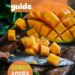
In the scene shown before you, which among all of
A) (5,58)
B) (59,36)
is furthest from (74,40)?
(5,58)

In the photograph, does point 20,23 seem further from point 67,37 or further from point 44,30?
point 67,37

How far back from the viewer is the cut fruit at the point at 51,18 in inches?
81.0

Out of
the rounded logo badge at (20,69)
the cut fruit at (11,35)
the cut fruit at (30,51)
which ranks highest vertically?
the cut fruit at (11,35)

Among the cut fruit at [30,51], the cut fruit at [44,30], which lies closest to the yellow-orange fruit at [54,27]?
the cut fruit at [44,30]

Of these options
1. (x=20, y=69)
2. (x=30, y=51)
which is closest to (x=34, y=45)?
(x=30, y=51)

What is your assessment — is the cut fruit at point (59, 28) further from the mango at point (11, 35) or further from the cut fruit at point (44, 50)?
the mango at point (11, 35)

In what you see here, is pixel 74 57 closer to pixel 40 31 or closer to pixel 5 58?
pixel 40 31

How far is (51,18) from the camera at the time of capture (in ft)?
6.75

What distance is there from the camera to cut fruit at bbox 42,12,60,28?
2.06 m

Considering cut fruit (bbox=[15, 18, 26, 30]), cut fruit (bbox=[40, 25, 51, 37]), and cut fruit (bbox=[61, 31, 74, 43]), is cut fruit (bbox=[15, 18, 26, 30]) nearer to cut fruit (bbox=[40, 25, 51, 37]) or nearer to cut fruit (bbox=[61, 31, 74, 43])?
cut fruit (bbox=[40, 25, 51, 37])

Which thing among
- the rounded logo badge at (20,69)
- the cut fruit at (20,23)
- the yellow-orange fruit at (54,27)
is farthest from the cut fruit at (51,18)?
the rounded logo badge at (20,69)

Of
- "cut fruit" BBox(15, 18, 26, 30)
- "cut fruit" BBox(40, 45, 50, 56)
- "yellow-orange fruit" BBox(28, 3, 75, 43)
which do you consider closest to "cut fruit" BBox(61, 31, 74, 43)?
"yellow-orange fruit" BBox(28, 3, 75, 43)

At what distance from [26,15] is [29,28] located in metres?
0.07

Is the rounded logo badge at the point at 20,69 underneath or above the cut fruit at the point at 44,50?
underneath
